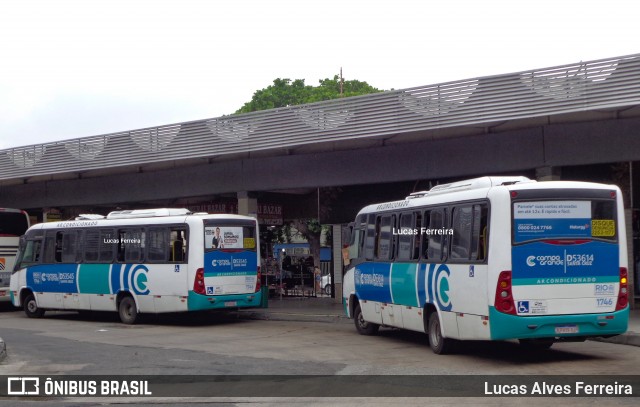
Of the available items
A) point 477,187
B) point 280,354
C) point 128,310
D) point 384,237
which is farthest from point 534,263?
point 128,310

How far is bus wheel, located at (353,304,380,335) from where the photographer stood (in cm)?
2006

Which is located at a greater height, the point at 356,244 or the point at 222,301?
the point at 356,244

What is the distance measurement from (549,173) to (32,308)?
1653cm

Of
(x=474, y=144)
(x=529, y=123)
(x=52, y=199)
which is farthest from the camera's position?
(x=52, y=199)

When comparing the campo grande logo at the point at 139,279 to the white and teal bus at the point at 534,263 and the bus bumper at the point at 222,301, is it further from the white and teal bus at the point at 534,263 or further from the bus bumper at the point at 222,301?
the white and teal bus at the point at 534,263

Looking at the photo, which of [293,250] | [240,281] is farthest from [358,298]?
[293,250]

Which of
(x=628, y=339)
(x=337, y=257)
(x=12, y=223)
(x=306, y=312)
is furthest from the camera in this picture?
(x=12, y=223)

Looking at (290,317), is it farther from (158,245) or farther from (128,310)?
(128,310)

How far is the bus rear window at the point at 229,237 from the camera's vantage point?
76.6 ft

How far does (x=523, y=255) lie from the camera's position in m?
13.8

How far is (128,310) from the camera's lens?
25109 millimetres

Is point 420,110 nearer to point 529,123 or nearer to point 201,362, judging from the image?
point 529,123

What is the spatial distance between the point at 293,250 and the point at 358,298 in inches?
797

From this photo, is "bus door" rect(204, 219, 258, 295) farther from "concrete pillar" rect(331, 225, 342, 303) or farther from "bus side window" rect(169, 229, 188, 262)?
"concrete pillar" rect(331, 225, 342, 303)
